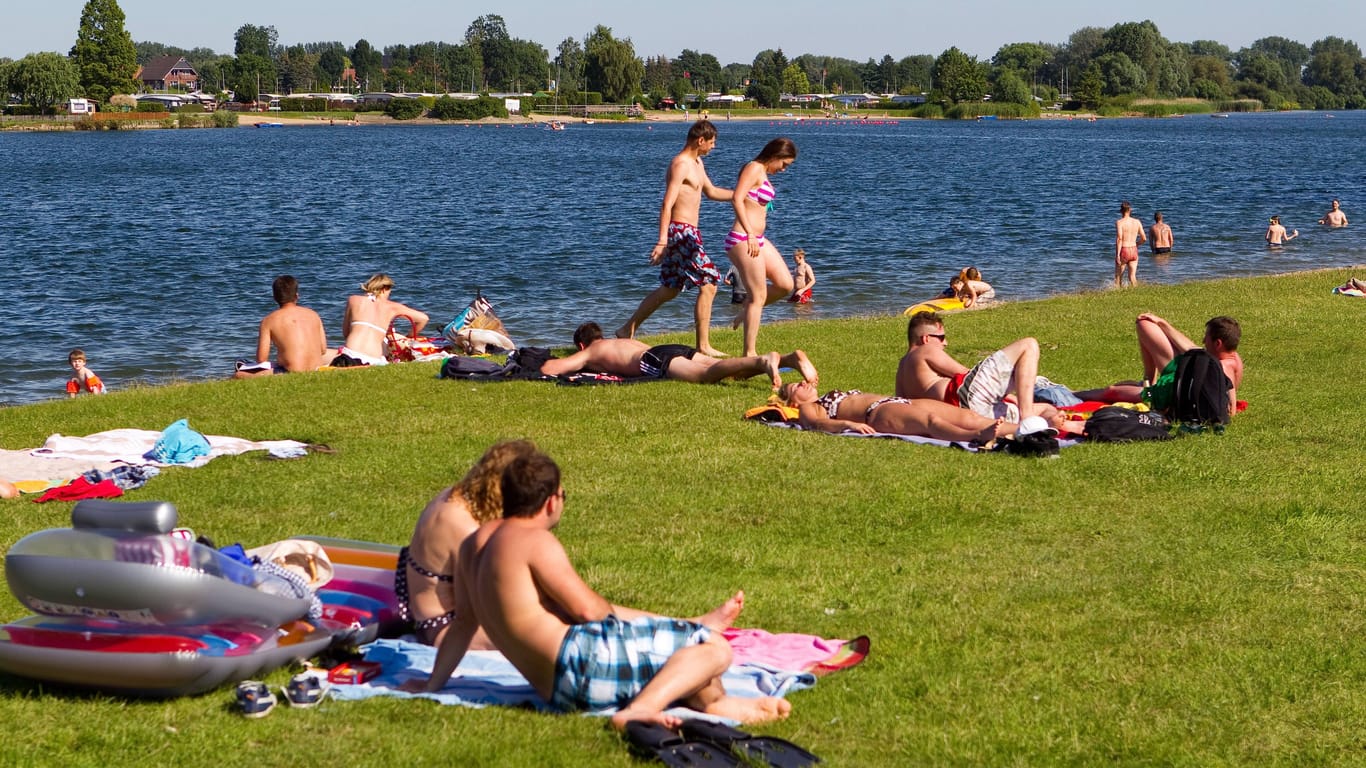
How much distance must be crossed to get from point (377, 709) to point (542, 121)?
168774mm

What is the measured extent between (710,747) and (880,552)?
2959 mm

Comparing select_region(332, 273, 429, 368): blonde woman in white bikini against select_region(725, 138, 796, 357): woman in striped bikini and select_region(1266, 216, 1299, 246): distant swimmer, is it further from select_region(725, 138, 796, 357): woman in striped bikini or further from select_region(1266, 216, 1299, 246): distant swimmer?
select_region(1266, 216, 1299, 246): distant swimmer

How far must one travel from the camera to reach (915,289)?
86.9 ft

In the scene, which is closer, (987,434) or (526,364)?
(987,434)

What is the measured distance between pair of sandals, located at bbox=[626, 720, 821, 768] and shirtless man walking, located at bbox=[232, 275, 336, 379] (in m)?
9.76

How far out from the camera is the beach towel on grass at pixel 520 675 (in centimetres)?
554

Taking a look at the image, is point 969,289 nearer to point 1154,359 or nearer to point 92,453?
point 1154,359

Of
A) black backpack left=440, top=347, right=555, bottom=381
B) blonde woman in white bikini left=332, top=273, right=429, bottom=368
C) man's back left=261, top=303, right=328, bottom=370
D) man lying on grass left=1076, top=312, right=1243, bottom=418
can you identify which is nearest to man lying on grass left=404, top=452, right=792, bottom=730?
man lying on grass left=1076, top=312, right=1243, bottom=418

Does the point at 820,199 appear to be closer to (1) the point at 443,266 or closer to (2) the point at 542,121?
(1) the point at 443,266

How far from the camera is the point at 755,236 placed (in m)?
12.3

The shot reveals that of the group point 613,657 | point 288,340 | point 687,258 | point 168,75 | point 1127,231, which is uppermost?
point 168,75

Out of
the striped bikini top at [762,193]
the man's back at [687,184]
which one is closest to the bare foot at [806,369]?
the striped bikini top at [762,193]

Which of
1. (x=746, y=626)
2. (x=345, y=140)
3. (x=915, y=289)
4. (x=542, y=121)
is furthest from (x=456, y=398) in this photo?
(x=542, y=121)

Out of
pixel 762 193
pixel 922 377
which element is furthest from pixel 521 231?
pixel 922 377
